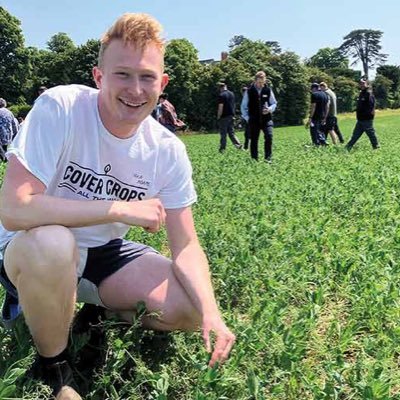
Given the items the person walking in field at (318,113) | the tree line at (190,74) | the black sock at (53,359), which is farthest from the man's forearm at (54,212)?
the tree line at (190,74)

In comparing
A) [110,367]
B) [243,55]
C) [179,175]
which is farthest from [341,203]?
[243,55]

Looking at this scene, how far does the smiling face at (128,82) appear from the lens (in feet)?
8.02

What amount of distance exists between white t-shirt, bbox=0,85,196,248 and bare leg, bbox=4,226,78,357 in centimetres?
24

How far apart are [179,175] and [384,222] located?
8.60 feet

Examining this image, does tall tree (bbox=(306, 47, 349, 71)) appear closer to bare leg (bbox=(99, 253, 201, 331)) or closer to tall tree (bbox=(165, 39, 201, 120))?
tall tree (bbox=(165, 39, 201, 120))

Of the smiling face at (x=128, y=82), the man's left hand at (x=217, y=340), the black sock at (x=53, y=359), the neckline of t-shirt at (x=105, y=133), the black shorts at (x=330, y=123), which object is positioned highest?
the smiling face at (x=128, y=82)

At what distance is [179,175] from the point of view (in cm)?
276

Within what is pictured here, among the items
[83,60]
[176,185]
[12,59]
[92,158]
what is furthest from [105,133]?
[12,59]

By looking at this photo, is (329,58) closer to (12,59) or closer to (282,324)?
(12,59)

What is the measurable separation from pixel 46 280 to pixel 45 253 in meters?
0.10

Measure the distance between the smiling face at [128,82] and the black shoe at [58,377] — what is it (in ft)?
3.35

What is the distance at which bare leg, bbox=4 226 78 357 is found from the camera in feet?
7.29

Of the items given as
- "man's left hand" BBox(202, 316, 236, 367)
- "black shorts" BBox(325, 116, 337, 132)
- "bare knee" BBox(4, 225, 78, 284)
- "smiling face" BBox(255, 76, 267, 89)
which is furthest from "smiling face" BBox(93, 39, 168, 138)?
"black shorts" BBox(325, 116, 337, 132)

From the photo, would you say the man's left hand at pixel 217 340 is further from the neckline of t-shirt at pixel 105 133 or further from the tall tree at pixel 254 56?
the tall tree at pixel 254 56
